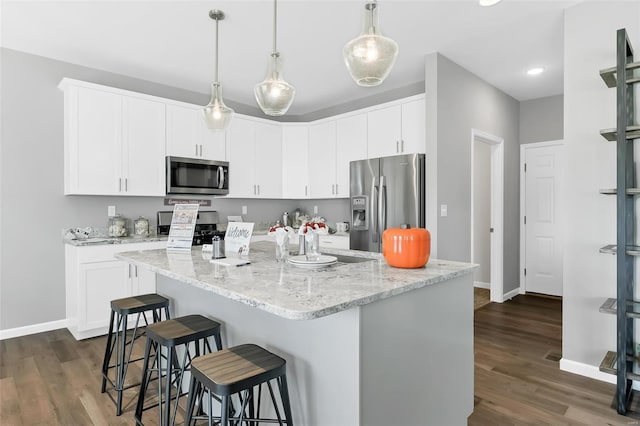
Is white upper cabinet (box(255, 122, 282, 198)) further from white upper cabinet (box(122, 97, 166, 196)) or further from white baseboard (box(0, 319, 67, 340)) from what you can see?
white baseboard (box(0, 319, 67, 340))

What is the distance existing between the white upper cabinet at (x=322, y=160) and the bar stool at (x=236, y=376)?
11.4 ft

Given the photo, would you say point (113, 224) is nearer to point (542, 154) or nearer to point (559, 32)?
point (559, 32)

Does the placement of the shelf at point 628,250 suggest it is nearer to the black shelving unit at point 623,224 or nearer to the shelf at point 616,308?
the black shelving unit at point 623,224

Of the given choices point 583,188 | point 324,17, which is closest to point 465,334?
point 583,188

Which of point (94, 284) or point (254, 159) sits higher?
point (254, 159)

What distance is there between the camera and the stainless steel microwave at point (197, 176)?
4.08 meters

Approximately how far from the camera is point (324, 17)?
2.88 meters

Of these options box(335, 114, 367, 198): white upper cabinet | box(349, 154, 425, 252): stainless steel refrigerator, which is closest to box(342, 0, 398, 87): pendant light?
box(349, 154, 425, 252): stainless steel refrigerator

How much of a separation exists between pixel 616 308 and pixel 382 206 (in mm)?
2070

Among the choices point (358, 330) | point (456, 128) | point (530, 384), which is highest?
point (456, 128)

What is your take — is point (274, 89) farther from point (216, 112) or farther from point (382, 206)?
point (382, 206)

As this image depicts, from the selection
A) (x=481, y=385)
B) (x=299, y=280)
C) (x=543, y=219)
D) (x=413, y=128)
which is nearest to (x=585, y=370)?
(x=481, y=385)

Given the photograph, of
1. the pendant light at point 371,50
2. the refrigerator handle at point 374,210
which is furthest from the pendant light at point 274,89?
the refrigerator handle at point 374,210

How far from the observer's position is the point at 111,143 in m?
3.68
